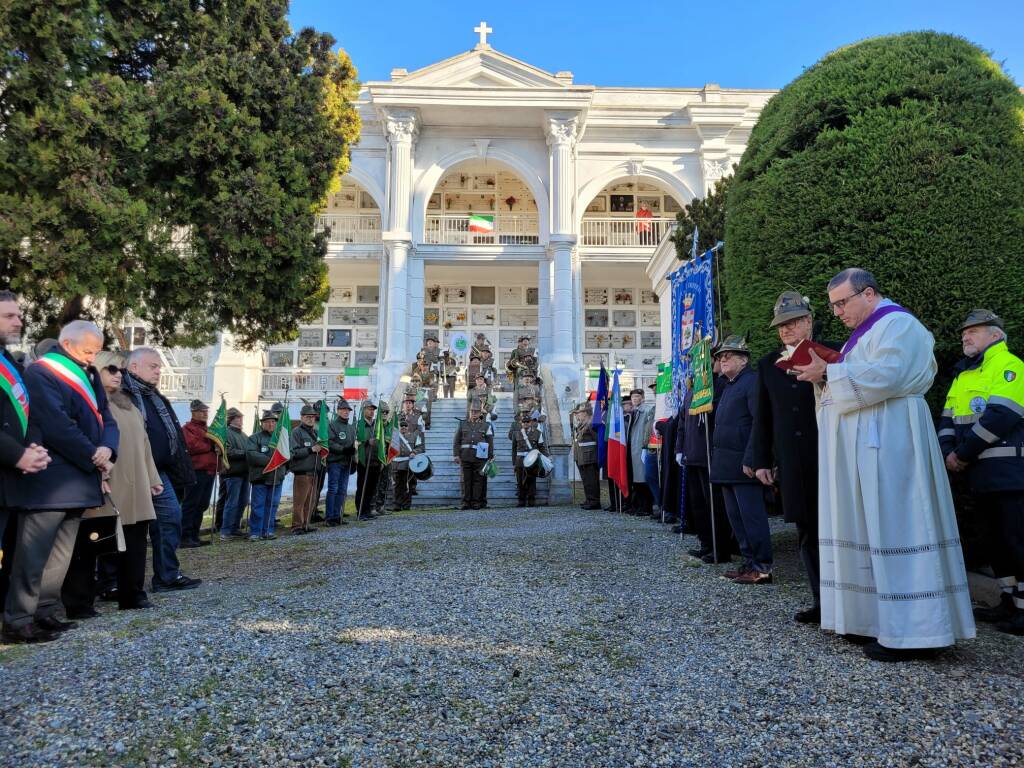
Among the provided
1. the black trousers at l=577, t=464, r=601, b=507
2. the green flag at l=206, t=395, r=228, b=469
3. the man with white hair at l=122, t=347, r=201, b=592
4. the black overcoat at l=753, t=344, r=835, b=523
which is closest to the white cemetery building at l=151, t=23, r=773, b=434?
the black trousers at l=577, t=464, r=601, b=507

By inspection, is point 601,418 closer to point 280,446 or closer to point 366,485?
point 366,485

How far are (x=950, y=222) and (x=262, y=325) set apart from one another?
7.80 meters

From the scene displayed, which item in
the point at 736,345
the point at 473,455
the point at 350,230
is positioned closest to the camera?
the point at 736,345

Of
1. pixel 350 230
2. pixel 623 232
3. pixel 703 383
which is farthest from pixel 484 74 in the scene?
pixel 703 383

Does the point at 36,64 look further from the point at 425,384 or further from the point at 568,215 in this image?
the point at 568,215

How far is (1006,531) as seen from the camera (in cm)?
389

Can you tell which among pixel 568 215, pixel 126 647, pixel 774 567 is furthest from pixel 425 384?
pixel 126 647

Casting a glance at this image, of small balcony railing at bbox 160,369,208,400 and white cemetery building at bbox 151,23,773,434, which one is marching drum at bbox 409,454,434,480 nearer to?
white cemetery building at bbox 151,23,773,434

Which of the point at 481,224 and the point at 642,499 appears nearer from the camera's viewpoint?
the point at 642,499

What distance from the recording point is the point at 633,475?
1088 centimetres

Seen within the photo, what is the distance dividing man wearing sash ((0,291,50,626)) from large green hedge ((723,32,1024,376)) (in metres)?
4.80

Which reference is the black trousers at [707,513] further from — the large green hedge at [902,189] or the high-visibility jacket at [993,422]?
the high-visibility jacket at [993,422]

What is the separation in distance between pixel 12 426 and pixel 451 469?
448 inches

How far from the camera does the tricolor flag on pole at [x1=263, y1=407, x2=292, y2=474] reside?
28.8ft
